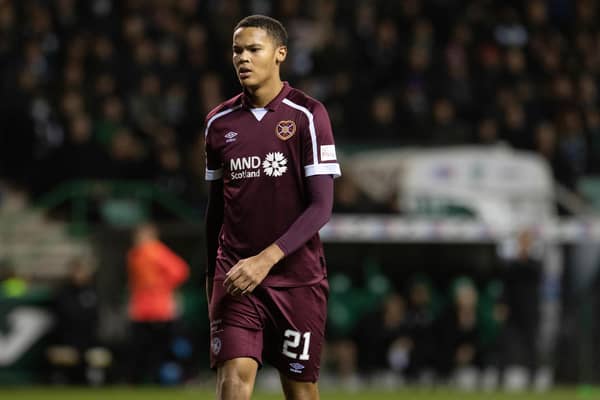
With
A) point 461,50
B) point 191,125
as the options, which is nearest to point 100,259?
point 191,125

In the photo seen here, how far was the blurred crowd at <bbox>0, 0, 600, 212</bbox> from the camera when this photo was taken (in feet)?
53.7

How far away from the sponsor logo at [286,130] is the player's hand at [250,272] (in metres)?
0.51

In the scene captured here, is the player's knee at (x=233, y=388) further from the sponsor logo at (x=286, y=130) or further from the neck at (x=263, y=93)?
the neck at (x=263, y=93)

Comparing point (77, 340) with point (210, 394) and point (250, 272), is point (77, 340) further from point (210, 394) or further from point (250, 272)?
point (250, 272)

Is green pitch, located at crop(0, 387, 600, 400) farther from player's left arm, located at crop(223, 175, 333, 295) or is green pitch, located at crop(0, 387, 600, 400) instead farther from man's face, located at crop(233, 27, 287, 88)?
man's face, located at crop(233, 27, 287, 88)

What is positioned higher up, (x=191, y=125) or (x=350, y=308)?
(x=191, y=125)

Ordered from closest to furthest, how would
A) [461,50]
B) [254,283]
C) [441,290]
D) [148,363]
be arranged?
[254,283] → [148,363] → [441,290] → [461,50]

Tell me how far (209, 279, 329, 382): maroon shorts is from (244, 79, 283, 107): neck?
2.59ft

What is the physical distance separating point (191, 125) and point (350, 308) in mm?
3303

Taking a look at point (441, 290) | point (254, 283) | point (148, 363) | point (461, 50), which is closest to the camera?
point (254, 283)

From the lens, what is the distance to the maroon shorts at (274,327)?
589cm

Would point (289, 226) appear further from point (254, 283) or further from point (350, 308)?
point (350, 308)

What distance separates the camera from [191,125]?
17203 mm

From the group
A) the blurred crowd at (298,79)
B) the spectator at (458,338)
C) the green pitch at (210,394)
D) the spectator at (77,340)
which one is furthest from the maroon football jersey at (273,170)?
the blurred crowd at (298,79)
